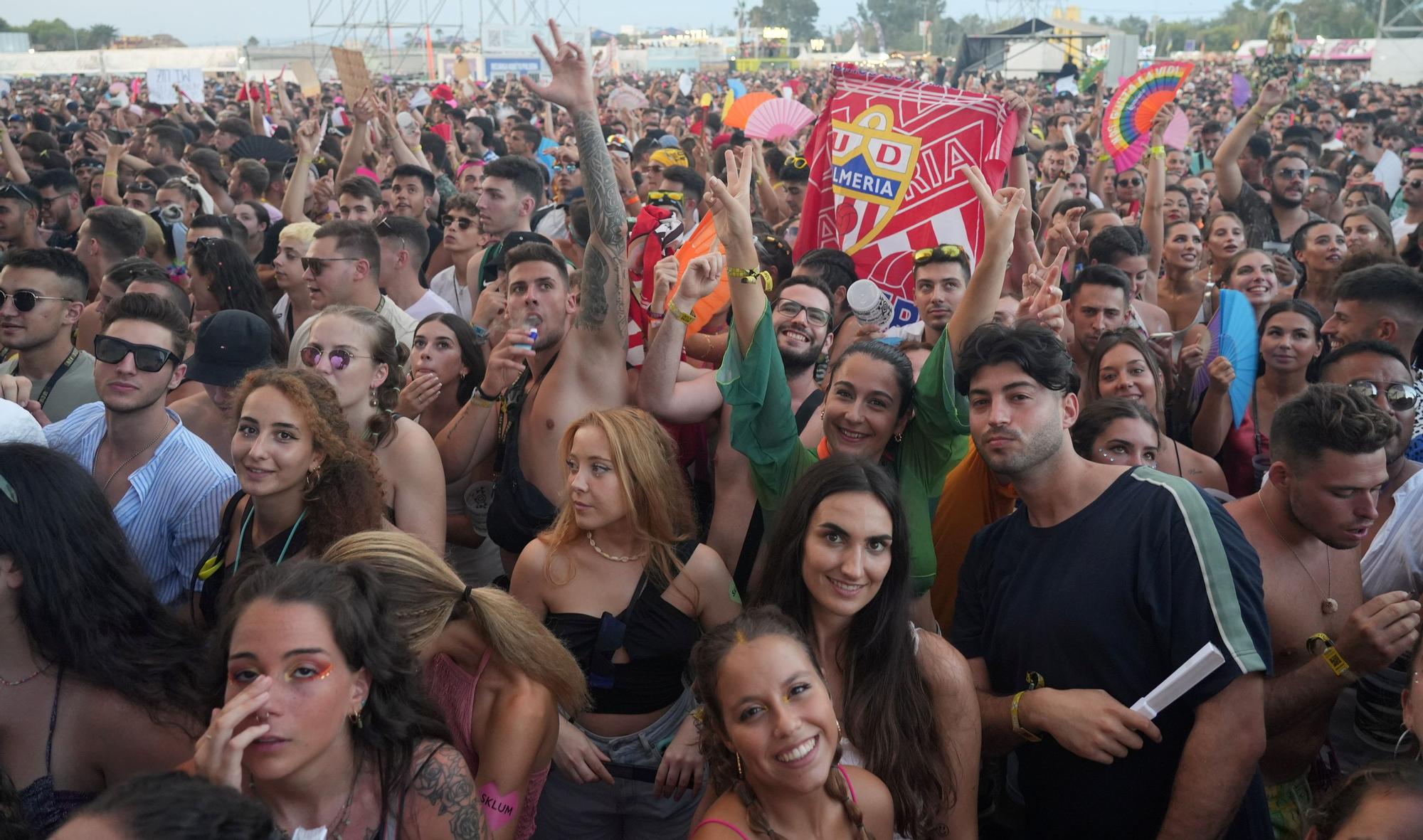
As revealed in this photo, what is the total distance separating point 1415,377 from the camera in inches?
163

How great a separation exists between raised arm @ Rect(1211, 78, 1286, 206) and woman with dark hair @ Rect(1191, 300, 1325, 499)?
4033 mm

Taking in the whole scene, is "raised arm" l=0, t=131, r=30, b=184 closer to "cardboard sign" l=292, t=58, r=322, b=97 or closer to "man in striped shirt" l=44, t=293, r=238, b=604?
"man in striped shirt" l=44, t=293, r=238, b=604

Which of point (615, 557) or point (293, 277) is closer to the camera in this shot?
point (615, 557)

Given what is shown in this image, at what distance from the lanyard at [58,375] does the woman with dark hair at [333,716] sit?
283cm

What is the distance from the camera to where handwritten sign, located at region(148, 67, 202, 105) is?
17.4 meters

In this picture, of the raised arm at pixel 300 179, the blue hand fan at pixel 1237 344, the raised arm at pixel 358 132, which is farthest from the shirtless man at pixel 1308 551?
the raised arm at pixel 358 132

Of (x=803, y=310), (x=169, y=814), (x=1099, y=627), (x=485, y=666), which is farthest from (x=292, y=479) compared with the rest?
(x=1099, y=627)

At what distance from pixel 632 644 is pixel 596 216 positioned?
1.71m

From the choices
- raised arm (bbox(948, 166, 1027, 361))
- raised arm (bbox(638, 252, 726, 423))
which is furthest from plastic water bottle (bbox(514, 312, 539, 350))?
raised arm (bbox(948, 166, 1027, 361))

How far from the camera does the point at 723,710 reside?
8.38 ft

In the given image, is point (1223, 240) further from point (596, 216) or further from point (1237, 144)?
point (596, 216)

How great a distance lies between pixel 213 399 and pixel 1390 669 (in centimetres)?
424

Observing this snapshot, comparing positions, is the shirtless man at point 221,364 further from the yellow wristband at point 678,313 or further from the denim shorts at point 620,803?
the denim shorts at point 620,803

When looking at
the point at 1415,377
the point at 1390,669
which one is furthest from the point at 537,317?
the point at 1415,377
